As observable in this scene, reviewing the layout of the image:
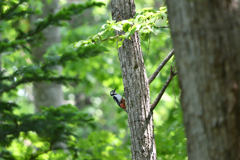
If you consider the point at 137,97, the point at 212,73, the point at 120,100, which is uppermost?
the point at 120,100

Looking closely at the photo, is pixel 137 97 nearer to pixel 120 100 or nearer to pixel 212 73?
pixel 212 73

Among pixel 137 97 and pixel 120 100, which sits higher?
pixel 120 100

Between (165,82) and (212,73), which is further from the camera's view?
(165,82)

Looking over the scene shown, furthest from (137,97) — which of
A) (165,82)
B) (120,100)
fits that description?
(120,100)

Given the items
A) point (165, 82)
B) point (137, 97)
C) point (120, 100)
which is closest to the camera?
point (165, 82)

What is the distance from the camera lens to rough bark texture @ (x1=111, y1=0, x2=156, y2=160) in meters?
2.68

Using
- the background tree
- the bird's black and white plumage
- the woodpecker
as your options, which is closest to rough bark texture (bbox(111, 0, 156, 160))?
the background tree

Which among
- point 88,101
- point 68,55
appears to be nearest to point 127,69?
point 68,55

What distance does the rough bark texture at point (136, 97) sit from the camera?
2682 mm

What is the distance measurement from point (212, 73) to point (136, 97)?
4.64 feet

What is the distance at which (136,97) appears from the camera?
8.91 feet

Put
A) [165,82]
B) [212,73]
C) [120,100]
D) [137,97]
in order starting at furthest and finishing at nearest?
1. [120,100]
2. [137,97]
3. [165,82]
4. [212,73]

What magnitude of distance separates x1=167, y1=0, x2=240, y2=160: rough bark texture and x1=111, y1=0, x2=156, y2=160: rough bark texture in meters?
1.27

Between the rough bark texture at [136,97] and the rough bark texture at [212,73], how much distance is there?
4.17 ft
